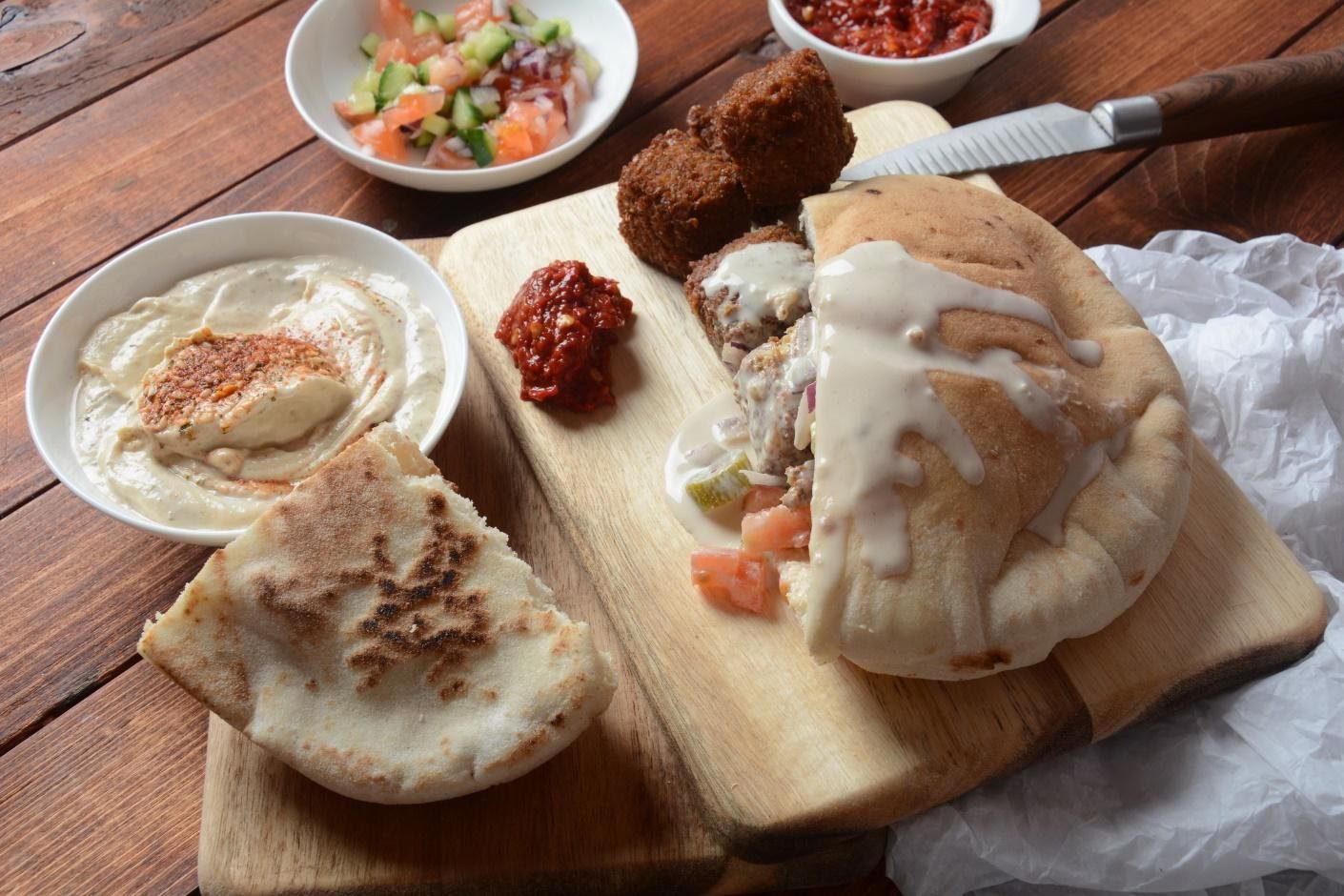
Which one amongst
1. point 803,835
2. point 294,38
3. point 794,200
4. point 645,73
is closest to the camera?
point 803,835

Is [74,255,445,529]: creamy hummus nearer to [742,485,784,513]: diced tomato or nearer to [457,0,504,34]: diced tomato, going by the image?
[742,485,784,513]: diced tomato

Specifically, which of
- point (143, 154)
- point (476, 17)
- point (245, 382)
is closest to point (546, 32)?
point (476, 17)

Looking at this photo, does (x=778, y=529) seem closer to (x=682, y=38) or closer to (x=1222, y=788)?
(x=1222, y=788)

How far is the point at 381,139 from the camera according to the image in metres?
3.85

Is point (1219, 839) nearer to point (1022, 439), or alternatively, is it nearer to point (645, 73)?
point (1022, 439)

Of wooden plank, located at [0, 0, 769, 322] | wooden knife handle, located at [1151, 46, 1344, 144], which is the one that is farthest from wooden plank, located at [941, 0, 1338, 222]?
wooden plank, located at [0, 0, 769, 322]

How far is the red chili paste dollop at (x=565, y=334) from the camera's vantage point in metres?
3.09

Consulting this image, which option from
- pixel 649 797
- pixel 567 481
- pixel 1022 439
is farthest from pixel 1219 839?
pixel 567 481

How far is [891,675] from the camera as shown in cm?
259

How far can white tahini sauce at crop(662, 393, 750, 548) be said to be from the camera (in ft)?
9.43

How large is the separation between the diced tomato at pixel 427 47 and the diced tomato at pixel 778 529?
8.08ft

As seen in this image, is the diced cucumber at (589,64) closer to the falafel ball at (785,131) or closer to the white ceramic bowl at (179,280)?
the falafel ball at (785,131)

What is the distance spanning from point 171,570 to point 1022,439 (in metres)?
2.32

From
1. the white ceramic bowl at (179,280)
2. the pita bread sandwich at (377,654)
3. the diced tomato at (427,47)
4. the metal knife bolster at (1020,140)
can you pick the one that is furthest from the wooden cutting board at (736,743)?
the diced tomato at (427,47)
